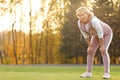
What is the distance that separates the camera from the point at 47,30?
1561 inches

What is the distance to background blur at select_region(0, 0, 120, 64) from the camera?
3491 cm

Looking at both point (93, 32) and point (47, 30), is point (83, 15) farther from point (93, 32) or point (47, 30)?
point (47, 30)

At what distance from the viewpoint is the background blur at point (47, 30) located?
115ft

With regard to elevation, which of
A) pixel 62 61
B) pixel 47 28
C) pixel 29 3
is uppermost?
pixel 29 3

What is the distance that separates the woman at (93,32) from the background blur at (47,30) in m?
26.4

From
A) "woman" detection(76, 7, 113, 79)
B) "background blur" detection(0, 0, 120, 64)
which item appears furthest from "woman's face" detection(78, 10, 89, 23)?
"background blur" detection(0, 0, 120, 64)

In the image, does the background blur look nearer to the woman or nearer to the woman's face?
the woman

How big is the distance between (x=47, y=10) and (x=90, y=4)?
5119mm

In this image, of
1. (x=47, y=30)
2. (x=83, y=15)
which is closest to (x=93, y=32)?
(x=83, y=15)

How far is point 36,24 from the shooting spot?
129ft

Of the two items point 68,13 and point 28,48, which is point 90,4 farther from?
point 28,48

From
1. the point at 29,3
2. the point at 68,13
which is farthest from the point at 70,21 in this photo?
the point at 29,3

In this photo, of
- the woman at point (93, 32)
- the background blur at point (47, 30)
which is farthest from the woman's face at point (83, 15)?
the background blur at point (47, 30)

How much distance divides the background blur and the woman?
26359 millimetres
